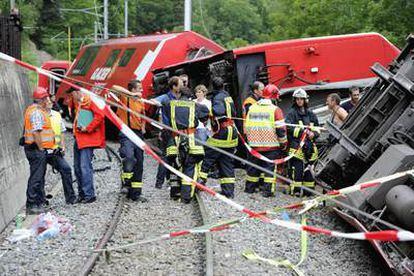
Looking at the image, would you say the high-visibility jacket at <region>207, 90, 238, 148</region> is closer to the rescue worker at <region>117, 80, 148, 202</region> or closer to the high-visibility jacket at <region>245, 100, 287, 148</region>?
the high-visibility jacket at <region>245, 100, 287, 148</region>

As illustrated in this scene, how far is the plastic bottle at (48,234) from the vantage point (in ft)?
24.5

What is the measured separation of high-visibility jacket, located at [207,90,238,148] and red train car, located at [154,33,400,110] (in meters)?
2.71

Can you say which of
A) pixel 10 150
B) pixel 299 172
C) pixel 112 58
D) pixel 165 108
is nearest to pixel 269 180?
pixel 299 172

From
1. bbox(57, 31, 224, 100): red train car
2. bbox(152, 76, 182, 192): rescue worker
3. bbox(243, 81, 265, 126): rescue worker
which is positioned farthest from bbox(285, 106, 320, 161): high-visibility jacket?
bbox(57, 31, 224, 100): red train car

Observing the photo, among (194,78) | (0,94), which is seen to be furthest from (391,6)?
(0,94)

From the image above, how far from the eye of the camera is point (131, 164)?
9.50 meters

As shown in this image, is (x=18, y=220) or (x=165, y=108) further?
(x=165, y=108)

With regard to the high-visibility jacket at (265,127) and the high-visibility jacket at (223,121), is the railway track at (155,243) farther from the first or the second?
the high-visibility jacket at (265,127)

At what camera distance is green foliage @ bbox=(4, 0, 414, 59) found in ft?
91.7

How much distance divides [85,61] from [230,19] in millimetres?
69311

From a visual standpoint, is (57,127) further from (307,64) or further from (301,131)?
(307,64)

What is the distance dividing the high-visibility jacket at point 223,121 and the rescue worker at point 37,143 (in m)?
2.47

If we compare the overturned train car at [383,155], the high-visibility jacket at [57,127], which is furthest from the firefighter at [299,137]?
the high-visibility jacket at [57,127]

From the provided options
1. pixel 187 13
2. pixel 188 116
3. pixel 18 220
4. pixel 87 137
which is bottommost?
pixel 18 220
